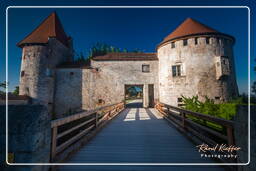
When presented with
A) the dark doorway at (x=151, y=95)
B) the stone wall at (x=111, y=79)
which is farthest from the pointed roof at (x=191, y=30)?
the dark doorway at (x=151, y=95)

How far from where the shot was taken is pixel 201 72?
1077 centimetres

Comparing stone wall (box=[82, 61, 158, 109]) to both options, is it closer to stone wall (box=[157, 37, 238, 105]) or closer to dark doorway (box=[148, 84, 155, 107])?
dark doorway (box=[148, 84, 155, 107])

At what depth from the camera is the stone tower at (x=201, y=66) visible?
1070cm

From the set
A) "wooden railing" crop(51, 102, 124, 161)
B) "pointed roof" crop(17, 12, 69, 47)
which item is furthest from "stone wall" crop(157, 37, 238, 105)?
"pointed roof" crop(17, 12, 69, 47)

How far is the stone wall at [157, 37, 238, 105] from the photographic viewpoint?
10719 mm

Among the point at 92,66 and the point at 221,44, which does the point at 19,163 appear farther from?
the point at 221,44

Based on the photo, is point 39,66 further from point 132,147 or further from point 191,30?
point 191,30

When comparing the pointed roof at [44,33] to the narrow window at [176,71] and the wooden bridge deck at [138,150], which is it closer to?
the narrow window at [176,71]

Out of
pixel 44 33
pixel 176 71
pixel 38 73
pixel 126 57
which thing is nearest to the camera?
pixel 176 71

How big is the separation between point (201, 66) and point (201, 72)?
0.56 m

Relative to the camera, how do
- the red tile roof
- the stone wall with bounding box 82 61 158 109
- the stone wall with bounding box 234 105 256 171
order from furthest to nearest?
1. the red tile roof
2. the stone wall with bounding box 82 61 158 109
3. the stone wall with bounding box 234 105 256 171

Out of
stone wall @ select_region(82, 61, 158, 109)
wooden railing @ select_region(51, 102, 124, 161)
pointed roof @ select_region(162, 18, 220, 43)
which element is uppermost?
pointed roof @ select_region(162, 18, 220, 43)

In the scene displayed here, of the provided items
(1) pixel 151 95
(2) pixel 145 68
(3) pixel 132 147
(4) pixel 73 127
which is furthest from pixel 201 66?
(4) pixel 73 127

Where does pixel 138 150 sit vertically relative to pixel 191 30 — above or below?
below
